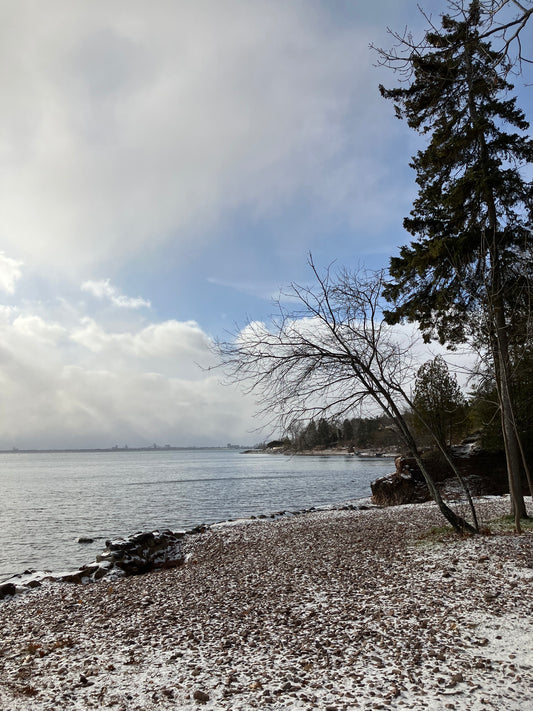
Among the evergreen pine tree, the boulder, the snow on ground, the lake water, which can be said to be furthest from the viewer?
the boulder

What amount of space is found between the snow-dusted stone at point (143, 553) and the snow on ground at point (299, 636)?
3058mm

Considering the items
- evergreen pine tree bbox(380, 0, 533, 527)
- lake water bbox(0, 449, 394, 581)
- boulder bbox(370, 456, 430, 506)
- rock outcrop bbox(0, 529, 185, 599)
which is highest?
evergreen pine tree bbox(380, 0, 533, 527)

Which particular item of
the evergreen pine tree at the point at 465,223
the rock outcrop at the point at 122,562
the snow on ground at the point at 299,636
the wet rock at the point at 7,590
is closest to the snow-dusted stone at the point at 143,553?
the rock outcrop at the point at 122,562

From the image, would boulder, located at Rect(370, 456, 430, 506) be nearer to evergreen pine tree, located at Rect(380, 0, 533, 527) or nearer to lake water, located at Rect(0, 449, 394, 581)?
lake water, located at Rect(0, 449, 394, 581)

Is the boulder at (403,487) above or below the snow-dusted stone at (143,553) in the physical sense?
above

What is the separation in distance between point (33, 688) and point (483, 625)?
5763 mm

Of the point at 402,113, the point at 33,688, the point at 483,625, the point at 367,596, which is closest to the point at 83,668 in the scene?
the point at 33,688

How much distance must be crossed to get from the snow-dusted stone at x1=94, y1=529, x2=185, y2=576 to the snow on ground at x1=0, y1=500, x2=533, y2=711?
10.0 ft

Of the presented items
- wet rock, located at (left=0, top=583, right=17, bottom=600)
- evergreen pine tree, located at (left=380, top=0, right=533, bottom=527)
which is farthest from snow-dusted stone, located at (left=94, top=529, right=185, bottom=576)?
evergreen pine tree, located at (left=380, top=0, right=533, bottom=527)

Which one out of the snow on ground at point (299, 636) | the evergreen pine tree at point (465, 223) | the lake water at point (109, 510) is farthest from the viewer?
the lake water at point (109, 510)

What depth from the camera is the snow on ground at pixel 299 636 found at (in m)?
4.73

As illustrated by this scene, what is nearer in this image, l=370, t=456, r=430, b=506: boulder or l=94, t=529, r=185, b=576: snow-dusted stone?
l=94, t=529, r=185, b=576: snow-dusted stone

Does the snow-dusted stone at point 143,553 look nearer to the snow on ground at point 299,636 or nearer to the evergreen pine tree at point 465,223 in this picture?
the snow on ground at point 299,636

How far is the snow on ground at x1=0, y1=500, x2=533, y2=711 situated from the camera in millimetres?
4734
